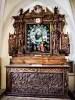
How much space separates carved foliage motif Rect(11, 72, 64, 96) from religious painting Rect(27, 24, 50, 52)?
42.9 inches

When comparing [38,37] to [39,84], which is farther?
[38,37]

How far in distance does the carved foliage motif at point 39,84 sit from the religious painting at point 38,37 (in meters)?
1.09

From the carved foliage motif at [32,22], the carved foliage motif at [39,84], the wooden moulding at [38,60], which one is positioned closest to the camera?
the carved foliage motif at [39,84]

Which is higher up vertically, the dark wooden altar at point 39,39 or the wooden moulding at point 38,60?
the dark wooden altar at point 39,39

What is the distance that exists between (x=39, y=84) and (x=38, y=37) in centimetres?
167

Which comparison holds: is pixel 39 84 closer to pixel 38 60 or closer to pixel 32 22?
pixel 38 60

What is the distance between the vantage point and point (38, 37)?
661cm

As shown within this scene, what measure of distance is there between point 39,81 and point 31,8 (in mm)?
2536

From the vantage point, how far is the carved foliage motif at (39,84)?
5.73 meters

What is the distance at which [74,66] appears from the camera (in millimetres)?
6465

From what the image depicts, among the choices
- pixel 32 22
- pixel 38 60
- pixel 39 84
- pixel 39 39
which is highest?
pixel 32 22

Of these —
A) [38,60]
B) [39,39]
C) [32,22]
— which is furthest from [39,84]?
[32,22]

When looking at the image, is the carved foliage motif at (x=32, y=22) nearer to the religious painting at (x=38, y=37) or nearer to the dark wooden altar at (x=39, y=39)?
the dark wooden altar at (x=39, y=39)

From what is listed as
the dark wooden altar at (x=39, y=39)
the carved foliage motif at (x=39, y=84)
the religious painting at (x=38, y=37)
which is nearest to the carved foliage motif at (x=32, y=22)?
the dark wooden altar at (x=39, y=39)
